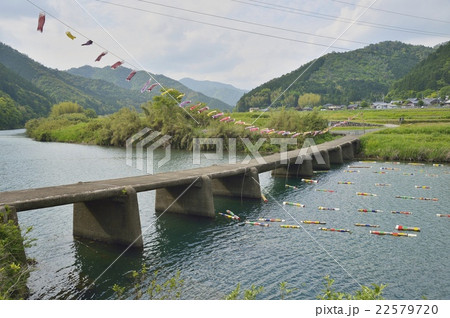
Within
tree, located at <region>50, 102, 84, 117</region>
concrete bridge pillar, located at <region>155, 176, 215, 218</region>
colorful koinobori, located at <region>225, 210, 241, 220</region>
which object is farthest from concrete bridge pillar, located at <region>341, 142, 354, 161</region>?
tree, located at <region>50, 102, 84, 117</region>

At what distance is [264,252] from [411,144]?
40.9 meters

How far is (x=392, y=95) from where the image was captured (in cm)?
17012

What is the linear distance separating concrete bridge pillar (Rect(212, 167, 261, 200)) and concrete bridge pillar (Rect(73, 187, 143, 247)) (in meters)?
11.9

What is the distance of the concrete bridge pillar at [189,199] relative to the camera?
24125mm

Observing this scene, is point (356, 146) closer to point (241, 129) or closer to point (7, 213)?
point (241, 129)

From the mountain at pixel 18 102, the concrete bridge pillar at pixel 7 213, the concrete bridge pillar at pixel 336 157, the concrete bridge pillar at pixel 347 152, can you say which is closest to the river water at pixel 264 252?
the concrete bridge pillar at pixel 7 213

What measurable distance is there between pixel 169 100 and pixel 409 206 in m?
59.9

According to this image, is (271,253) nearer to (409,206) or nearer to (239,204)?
(239,204)

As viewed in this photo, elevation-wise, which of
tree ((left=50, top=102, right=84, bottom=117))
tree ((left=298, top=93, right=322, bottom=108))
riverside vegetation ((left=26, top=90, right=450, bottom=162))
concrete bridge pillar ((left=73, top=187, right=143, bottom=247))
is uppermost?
tree ((left=298, top=93, right=322, bottom=108))

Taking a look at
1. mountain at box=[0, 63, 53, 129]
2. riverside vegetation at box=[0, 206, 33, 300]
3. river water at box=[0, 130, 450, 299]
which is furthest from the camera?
mountain at box=[0, 63, 53, 129]

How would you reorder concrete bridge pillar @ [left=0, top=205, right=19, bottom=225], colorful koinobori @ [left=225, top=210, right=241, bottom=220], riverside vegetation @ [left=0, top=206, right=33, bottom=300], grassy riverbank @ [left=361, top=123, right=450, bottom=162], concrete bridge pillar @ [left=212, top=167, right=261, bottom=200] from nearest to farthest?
1. riverside vegetation @ [left=0, top=206, right=33, bottom=300]
2. concrete bridge pillar @ [left=0, top=205, right=19, bottom=225]
3. colorful koinobori @ [left=225, top=210, right=241, bottom=220]
4. concrete bridge pillar @ [left=212, top=167, right=261, bottom=200]
5. grassy riverbank @ [left=361, top=123, right=450, bottom=162]

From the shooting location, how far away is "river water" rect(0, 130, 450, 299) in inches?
603

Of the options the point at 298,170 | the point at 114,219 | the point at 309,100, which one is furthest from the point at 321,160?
the point at 309,100
